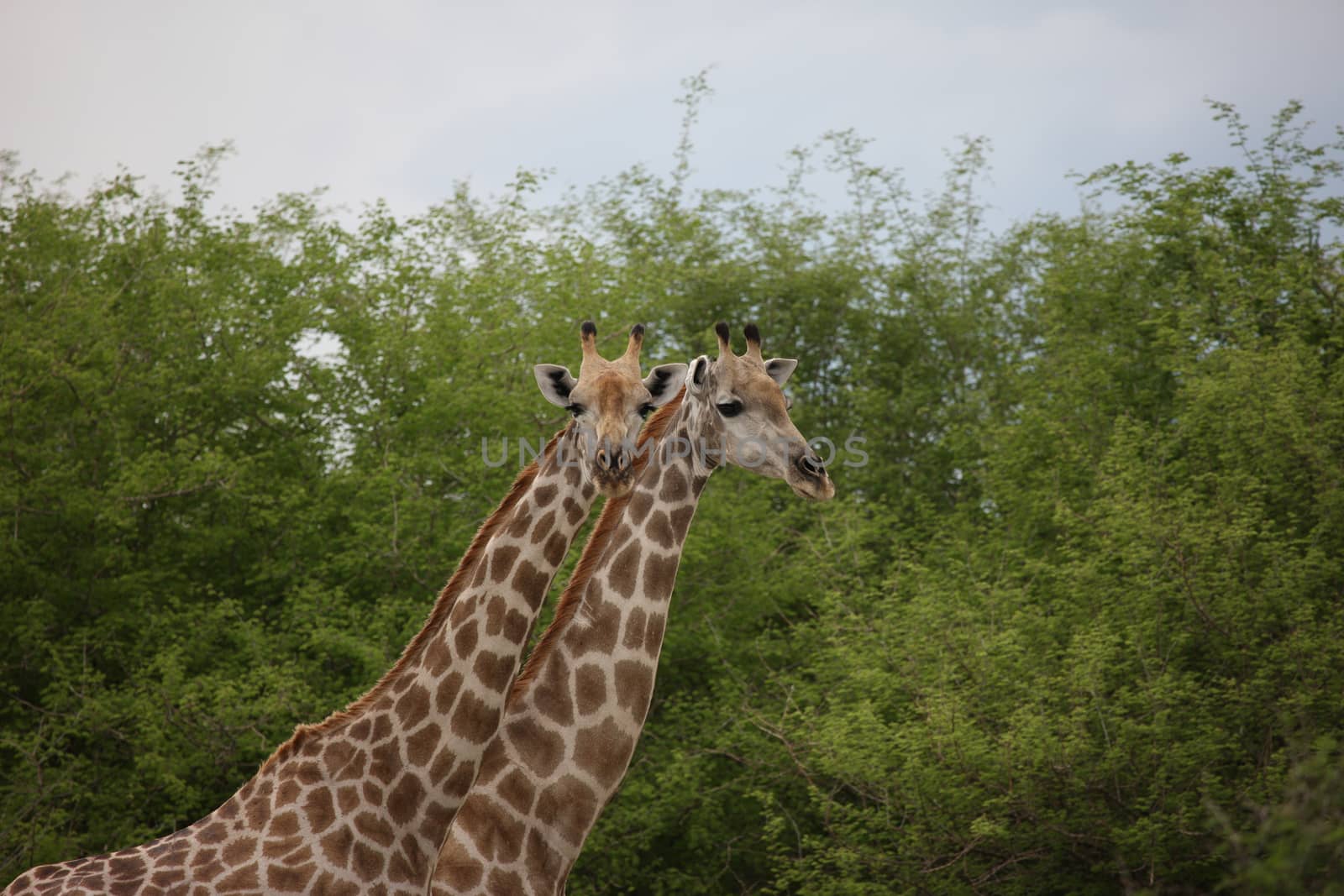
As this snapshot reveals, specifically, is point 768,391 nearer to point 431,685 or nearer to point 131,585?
point 431,685

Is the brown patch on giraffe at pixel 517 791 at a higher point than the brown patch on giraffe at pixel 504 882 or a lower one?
higher

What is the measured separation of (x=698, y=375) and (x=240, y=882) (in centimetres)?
354

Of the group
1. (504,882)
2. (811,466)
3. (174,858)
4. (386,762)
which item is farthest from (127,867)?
(811,466)

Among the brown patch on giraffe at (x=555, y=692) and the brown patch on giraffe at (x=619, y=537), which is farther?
the brown patch on giraffe at (x=619, y=537)

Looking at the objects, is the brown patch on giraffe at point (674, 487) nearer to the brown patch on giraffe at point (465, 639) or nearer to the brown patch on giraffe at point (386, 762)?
the brown patch on giraffe at point (465, 639)

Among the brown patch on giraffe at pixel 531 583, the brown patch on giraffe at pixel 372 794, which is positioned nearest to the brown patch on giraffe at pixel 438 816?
the brown patch on giraffe at pixel 372 794

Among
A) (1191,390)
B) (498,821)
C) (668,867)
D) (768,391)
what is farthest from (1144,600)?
(498,821)

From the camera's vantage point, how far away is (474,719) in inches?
280

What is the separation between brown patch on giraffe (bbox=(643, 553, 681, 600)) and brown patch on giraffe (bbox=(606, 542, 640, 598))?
0.07m

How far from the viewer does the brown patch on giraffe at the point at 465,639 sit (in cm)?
725

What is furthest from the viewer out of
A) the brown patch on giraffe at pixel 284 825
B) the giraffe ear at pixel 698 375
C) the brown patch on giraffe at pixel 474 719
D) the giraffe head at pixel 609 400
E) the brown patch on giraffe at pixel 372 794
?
the giraffe ear at pixel 698 375

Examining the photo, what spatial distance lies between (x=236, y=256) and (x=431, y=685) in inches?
671

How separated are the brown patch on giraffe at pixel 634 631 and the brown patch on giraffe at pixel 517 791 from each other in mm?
884

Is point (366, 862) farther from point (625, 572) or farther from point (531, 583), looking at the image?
point (625, 572)
